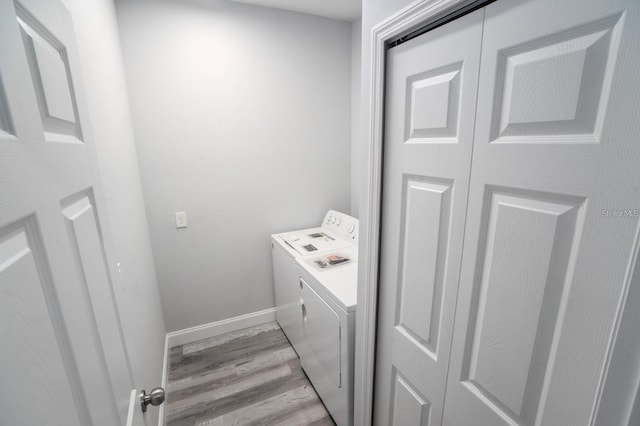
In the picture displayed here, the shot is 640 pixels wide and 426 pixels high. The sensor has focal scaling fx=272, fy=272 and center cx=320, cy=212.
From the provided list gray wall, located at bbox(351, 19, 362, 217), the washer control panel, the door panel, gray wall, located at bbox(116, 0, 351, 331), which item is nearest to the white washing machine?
the washer control panel

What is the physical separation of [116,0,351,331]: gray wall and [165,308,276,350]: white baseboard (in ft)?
0.19

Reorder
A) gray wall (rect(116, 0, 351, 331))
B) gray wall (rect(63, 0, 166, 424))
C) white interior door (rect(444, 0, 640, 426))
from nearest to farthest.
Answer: white interior door (rect(444, 0, 640, 426)) < gray wall (rect(63, 0, 166, 424)) < gray wall (rect(116, 0, 351, 331))

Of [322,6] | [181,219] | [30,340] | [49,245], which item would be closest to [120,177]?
[181,219]

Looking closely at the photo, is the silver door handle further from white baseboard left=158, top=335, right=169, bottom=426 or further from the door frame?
white baseboard left=158, top=335, right=169, bottom=426

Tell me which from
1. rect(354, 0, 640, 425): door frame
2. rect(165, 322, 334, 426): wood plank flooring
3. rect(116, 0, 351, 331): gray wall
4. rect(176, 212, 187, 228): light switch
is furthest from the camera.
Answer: rect(176, 212, 187, 228): light switch

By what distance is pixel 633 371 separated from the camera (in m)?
0.48

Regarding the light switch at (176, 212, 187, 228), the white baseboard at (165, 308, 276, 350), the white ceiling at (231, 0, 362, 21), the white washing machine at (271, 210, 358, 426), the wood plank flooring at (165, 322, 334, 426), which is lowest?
the wood plank flooring at (165, 322, 334, 426)

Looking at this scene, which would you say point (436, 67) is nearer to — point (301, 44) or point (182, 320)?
point (301, 44)

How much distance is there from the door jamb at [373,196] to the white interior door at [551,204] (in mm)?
193

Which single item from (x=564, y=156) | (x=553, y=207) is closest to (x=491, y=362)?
(x=553, y=207)

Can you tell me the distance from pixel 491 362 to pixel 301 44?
8.00 ft

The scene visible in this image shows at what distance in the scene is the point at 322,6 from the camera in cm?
210

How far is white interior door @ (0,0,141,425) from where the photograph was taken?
36cm

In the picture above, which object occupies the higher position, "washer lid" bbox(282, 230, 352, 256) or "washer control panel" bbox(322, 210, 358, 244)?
"washer control panel" bbox(322, 210, 358, 244)
